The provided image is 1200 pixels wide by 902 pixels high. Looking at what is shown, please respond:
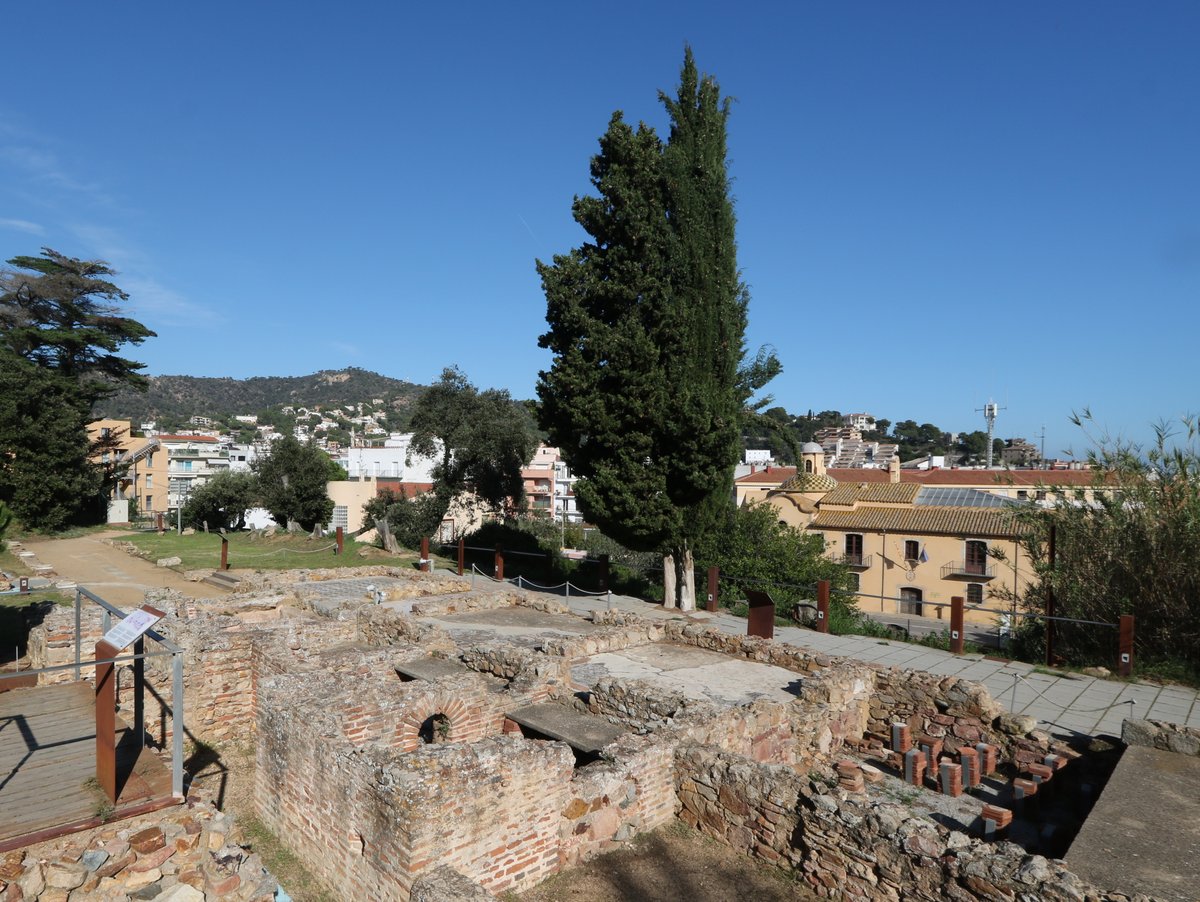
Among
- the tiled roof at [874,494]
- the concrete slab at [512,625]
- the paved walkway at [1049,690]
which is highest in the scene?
the tiled roof at [874,494]

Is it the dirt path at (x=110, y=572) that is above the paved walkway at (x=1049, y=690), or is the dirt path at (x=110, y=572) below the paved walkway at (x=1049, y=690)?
below

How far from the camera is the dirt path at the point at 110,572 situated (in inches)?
778

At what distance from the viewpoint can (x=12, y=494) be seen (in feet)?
107

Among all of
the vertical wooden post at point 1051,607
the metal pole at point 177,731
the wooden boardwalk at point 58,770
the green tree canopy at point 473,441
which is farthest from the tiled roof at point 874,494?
the metal pole at point 177,731

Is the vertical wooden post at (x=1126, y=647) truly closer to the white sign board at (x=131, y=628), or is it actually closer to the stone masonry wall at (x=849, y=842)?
the stone masonry wall at (x=849, y=842)

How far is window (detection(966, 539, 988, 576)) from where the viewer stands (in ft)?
116

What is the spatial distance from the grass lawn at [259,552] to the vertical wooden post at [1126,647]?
20896mm

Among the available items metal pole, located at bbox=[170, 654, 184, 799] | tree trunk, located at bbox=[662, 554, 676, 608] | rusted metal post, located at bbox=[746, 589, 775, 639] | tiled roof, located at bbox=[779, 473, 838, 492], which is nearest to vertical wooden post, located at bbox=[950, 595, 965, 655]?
rusted metal post, located at bbox=[746, 589, 775, 639]

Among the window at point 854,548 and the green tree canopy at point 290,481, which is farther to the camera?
the green tree canopy at point 290,481

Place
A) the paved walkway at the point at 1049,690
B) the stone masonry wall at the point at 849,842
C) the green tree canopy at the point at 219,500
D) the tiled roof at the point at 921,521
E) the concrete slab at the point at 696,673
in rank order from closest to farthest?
the stone masonry wall at the point at 849,842, the paved walkway at the point at 1049,690, the concrete slab at the point at 696,673, the tiled roof at the point at 921,521, the green tree canopy at the point at 219,500

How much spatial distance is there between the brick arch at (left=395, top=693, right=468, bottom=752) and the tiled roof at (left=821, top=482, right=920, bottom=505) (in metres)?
33.8

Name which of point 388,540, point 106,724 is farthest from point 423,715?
point 388,540

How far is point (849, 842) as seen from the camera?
6.16 m

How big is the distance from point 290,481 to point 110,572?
52.3 feet
